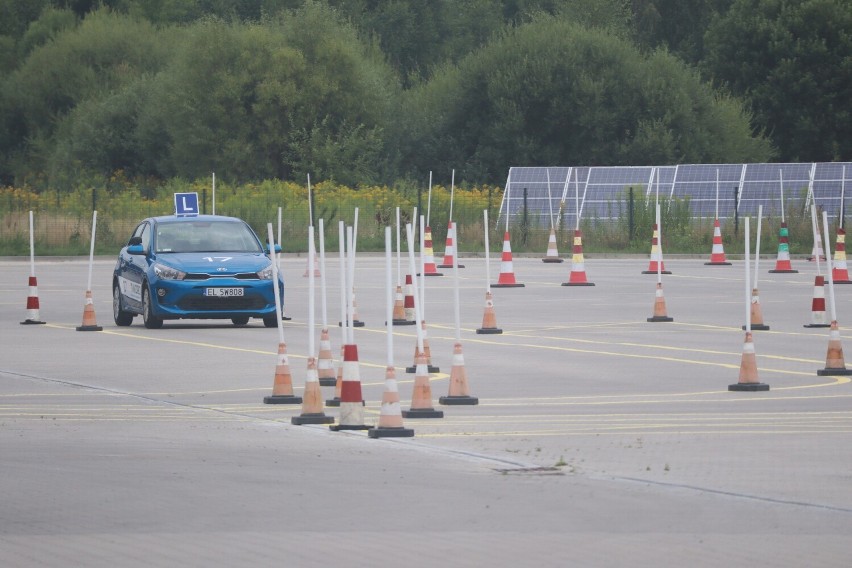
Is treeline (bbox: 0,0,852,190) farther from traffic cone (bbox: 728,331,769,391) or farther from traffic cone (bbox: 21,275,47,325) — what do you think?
traffic cone (bbox: 728,331,769,391)

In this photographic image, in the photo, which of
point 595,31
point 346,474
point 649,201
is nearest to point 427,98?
point 595,31

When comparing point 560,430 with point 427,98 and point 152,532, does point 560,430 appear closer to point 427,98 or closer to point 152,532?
point 152,532

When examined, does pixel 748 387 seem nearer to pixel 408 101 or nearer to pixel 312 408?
pixel 312 408

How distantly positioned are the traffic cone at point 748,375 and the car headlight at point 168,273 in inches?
400

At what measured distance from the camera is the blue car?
24.5 m

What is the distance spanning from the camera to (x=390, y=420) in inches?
515

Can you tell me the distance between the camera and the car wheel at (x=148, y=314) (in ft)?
81.6

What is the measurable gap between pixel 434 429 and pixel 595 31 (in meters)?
65.1

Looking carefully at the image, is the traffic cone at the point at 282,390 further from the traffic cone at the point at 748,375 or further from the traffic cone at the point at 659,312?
the traffic cone at the point at 659,312

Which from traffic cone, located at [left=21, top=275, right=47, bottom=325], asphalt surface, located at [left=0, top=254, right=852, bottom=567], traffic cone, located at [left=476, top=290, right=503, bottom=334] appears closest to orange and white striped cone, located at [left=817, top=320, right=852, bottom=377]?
asphalt surface, located at [left=0, top=254, right=852, bottom=567]

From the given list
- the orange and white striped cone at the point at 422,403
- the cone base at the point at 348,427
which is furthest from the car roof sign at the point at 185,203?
the cone base at the point at 348,427

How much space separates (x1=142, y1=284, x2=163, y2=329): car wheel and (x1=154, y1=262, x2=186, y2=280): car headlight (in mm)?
377

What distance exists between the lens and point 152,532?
909 centimetres

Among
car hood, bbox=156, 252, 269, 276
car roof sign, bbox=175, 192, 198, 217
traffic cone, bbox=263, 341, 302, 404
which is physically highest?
car roof sign, bbox=175, 192, 198, 217
